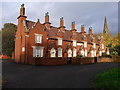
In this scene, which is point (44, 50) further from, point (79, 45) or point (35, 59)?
point (79, 45)

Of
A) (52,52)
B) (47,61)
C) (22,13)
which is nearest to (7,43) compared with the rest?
(22,13)

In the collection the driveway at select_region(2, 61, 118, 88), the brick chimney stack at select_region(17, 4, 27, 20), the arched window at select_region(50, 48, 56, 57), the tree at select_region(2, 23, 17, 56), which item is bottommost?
the driveway at select_region(2, 61, 118, 88)

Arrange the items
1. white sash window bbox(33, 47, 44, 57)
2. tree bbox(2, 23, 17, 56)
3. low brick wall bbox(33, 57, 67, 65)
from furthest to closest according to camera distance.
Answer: tree bbox(2, 23, 17, 56)
white sash window bbox(33, 47, 44, 57)
low brick wall bbox(33, 57, 67, 65)

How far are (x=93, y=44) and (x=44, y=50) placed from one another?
24202 mm

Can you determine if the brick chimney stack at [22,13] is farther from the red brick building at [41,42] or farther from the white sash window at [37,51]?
the white sash window at [37,51]

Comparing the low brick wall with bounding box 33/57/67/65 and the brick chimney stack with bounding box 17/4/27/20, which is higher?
the brick chimney stack with bounding box 17/4/27/20

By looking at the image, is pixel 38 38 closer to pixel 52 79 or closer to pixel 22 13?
pixel 22 13

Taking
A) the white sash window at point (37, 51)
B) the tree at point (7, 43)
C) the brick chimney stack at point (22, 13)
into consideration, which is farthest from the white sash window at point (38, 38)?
the tree at point (7, 43)

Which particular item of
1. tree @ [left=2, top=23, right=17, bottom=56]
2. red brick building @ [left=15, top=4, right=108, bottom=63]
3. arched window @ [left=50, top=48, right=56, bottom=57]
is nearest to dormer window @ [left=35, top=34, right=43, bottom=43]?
red brick building @ [left=15, top=4, right=108, bottom=63]

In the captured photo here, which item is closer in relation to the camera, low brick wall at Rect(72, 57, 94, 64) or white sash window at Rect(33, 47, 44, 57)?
low brick wall at Rect(72, 57, 94, 64)

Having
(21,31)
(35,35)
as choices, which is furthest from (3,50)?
(35,35)

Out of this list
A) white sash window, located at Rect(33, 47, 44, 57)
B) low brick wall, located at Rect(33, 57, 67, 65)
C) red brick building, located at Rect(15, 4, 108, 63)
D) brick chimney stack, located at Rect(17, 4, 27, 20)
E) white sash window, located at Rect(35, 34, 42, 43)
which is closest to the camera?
low brick wall, located at Rect(33, 57, 67, 65)

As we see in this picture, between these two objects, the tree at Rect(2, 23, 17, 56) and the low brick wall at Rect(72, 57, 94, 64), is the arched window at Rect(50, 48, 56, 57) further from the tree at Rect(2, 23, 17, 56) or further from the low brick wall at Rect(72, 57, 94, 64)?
the tree at Rect(2, 23, 17, 56)

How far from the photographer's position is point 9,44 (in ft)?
153
